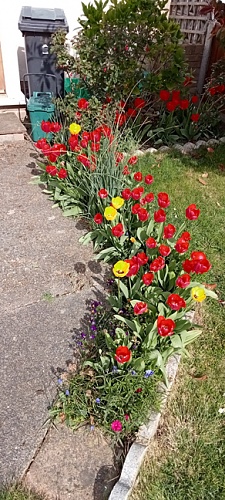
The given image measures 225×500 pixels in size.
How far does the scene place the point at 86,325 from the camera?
2410 millimetres

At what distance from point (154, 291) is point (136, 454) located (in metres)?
0.87

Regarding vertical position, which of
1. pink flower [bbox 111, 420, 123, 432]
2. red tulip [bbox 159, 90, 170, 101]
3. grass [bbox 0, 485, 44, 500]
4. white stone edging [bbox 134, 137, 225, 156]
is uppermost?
red tulip [bbox 159, 90, 170, 101]

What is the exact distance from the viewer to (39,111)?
4.46m

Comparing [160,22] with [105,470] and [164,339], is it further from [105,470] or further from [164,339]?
[105,470]

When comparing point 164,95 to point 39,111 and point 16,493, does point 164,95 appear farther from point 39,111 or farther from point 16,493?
point 16,493

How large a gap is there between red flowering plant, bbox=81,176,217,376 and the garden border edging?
8.8 inches

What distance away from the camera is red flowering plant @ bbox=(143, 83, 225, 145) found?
184 inches

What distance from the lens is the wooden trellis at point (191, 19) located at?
588 centimetres

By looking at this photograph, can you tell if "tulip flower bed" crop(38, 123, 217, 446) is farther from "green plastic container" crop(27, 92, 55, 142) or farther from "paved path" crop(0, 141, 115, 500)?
"green plastic container" crop(27, 92, 55, 142)

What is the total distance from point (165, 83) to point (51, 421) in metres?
4.03

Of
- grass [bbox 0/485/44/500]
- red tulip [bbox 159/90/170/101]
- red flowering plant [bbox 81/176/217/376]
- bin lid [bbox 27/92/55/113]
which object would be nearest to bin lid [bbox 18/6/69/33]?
bin lid [bbox 27/92/55/113]

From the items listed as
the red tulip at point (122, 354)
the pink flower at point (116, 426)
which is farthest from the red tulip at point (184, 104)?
the pink flower at point (116, 426)

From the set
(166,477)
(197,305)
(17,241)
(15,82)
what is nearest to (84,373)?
(166,477)

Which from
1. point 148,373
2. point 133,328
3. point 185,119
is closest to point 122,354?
point 148,373
